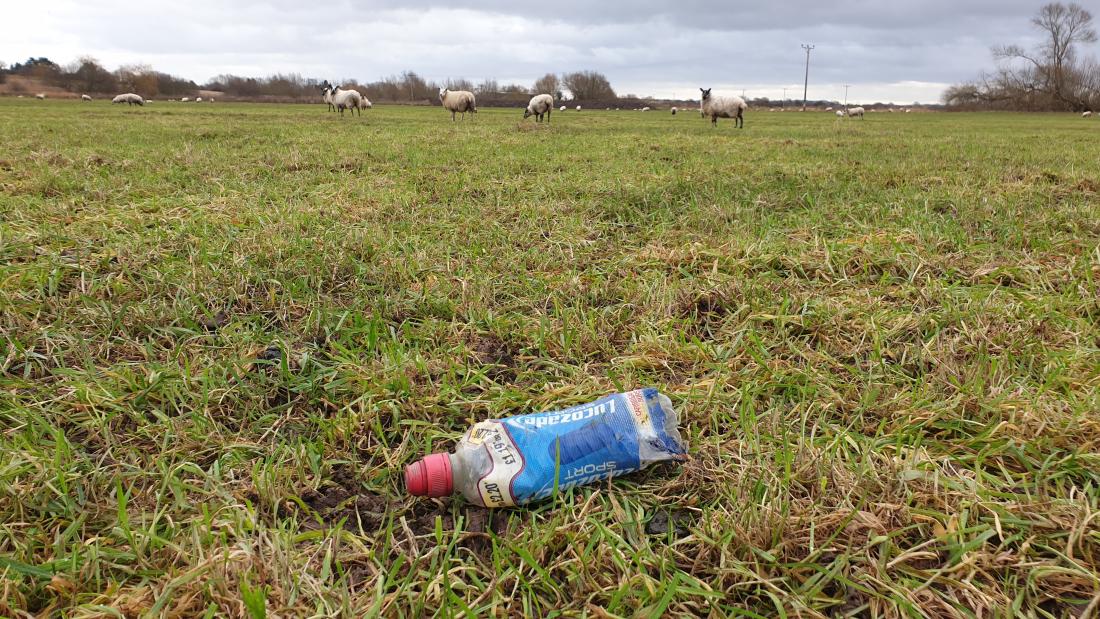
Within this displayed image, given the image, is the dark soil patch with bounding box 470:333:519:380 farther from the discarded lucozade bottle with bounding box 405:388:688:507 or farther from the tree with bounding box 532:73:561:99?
the tree with bounding box 532:73:561:99

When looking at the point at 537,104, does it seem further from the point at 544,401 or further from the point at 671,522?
the point at 671,522

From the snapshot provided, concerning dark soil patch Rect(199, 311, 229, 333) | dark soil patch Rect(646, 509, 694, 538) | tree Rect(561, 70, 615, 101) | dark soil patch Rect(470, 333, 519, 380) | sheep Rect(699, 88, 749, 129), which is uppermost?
tree Rect(561, 70, 615, 101)

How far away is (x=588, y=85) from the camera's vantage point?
8531 centimetres

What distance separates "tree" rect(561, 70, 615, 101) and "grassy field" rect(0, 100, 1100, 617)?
86.1m

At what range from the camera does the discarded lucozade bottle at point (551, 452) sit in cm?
161

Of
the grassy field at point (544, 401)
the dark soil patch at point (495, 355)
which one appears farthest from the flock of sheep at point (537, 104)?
the dark soil patch at point (495, 355)

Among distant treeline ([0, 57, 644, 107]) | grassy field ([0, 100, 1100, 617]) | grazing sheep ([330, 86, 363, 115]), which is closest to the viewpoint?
grassy field ([0, 100, 1100, 617])

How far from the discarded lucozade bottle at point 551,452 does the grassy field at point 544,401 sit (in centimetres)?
6

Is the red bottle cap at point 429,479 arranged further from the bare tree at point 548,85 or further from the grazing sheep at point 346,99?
the bare tree at point 548,85

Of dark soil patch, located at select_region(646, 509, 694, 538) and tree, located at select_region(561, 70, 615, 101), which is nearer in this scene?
dark soil patch, located at select_region(646, 509, 694, 538)

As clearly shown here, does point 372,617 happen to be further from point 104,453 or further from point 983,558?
point 983,558

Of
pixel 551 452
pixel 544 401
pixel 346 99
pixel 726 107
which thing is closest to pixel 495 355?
pixel 544 401

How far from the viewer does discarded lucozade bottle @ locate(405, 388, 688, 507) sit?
5.27 feet

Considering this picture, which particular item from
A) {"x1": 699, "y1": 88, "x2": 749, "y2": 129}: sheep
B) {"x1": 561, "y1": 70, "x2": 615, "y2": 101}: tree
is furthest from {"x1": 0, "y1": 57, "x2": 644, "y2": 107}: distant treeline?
{"x1": 699, "y1": 88, "x2": 749, "y2": 129}: sheep
